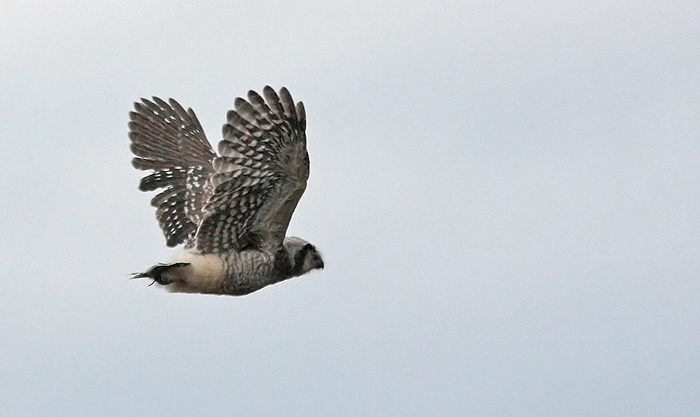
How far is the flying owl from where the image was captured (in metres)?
12.1

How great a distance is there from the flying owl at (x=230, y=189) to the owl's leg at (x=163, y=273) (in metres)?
0.01

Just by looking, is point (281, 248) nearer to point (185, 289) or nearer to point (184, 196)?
point (185, 289)

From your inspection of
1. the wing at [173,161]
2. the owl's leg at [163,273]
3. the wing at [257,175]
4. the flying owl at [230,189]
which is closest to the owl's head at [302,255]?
the flying owl at [230,189]

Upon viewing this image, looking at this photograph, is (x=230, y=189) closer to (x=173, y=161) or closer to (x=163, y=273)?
(x=163, y=273)

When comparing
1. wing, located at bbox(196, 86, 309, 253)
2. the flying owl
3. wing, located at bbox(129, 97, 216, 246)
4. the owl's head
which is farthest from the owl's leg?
wing, located at bbox(129, 97, 216, 246)

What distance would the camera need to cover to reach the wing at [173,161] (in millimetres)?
15320

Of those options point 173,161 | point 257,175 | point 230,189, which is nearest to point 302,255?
point 230,189

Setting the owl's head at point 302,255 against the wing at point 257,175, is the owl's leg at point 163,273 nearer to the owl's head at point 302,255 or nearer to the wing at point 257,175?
the wing at point 257,175

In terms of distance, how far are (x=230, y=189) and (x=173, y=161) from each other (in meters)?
2.96

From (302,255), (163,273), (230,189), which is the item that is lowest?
(163,273)

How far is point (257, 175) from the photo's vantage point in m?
12.5

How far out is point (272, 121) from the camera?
1202cm

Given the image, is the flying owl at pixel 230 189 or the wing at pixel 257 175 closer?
the wing at pixel 257 175

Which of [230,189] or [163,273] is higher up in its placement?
[230,189]
